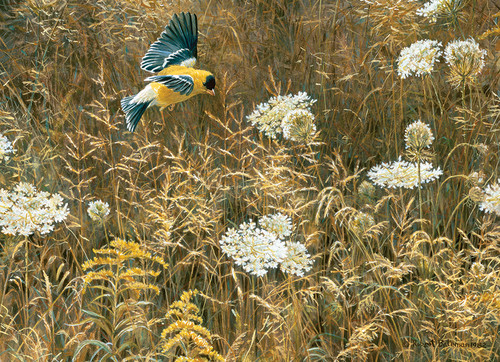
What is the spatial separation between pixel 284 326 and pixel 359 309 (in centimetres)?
28

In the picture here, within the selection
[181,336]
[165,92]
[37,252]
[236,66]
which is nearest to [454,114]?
[236,66]

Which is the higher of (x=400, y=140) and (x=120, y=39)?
(x=120, y=39)

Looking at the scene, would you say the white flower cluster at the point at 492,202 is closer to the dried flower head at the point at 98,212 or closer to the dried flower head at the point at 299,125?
the dried flower head at the point at 299,125

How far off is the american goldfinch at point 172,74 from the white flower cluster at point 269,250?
0.69 m

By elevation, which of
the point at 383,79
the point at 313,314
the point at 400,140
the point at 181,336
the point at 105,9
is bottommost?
the point at 313,314

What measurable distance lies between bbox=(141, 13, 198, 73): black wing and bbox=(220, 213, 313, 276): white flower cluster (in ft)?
3.15

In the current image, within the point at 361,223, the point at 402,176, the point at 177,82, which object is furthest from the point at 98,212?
the point at 402,176

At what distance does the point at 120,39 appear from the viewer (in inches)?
119

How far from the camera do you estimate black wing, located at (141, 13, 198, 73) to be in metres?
2.53

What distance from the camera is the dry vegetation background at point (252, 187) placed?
194 centimetres

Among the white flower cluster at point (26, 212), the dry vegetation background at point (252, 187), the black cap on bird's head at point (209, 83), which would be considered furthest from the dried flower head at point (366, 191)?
the white flower cluster at point (26, 212)

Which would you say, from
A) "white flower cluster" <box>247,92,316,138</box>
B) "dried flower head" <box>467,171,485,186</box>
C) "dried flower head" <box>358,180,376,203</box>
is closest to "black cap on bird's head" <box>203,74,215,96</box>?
"white flower cluster" <box>247,92,316,138</box>

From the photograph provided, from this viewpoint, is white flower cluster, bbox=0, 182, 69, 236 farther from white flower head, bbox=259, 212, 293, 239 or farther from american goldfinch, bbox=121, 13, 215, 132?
white flower head, bbox=259, 212, 293, 239

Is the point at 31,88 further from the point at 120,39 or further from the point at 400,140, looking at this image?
the point at 400,140
